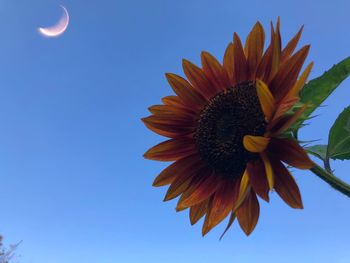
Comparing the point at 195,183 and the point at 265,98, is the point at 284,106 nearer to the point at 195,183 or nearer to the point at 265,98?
the point at 265,98

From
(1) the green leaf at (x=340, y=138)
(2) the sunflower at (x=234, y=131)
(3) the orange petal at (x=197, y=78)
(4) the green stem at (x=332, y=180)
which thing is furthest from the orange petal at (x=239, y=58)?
(4) the green stem at (x=332, y=180)

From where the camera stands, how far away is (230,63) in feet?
5.09

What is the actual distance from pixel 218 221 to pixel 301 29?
61 centimetres

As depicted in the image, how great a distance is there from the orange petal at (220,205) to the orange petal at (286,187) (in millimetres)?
218

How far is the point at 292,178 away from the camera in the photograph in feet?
3.72

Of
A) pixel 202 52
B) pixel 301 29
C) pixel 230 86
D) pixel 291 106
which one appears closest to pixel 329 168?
pixel 291 106

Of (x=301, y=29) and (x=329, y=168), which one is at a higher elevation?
(x=301, y=29)

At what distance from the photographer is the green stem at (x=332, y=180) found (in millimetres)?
1091

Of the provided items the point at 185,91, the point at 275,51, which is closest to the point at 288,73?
the point at 275,51

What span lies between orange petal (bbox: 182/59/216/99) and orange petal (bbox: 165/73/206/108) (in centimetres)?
2

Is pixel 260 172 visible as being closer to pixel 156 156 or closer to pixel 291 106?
pixel 291 106

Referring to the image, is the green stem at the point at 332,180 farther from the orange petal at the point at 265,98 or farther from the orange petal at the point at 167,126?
the orange petal at the point at 167,126

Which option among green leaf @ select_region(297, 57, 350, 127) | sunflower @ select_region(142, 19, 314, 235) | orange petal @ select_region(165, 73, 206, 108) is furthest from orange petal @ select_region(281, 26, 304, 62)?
orange petal @ select_region(165, 73, 206, 108)

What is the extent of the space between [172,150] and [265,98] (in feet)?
1.93
